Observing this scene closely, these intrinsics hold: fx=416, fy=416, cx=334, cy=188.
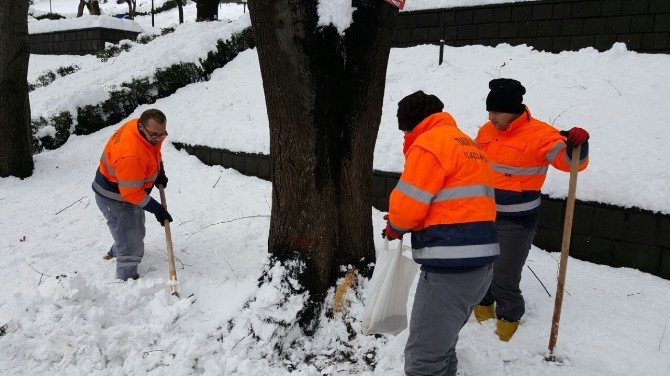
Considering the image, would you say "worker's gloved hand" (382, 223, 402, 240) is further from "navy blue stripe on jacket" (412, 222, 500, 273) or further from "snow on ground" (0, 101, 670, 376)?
"snow on ground" (0, 101, 670, 376)

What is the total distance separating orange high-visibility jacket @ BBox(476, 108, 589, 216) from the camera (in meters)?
2.61

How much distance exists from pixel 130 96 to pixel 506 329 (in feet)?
24.6

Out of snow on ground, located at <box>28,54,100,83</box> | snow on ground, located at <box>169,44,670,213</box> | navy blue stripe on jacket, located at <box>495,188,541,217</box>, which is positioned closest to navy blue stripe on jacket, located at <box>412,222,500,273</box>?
navy blue stripe on jacket, located at <box>495,188,541,217</box>

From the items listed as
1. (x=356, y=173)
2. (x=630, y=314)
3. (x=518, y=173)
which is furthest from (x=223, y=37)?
(x=630, y=314)

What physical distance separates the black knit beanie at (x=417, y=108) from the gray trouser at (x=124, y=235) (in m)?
2.80

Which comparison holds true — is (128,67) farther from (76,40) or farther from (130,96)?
(76,40)

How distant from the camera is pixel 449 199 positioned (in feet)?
6.69

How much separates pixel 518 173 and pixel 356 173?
1.06m

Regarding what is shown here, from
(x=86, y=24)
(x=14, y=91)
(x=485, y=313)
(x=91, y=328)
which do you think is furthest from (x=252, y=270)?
(x=86, y=24)

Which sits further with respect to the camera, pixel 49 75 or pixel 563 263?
pixel 49 75

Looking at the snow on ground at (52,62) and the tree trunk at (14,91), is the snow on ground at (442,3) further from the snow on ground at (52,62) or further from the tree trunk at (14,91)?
the snow on ground at (52,62)

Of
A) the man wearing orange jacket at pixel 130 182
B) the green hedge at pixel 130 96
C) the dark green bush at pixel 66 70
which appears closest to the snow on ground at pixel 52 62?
the dark green bush at pixel 66 70

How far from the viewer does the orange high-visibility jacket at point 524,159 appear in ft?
8.55

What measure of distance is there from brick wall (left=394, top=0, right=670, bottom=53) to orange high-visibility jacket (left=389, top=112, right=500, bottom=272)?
500 cm
